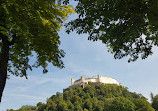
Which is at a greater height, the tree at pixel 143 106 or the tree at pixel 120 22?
the tree at pixel 120 22

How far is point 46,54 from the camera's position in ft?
33.3

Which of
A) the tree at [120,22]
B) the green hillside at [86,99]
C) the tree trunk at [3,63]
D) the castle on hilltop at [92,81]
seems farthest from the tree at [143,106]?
the castle on hilltop at [92,81]

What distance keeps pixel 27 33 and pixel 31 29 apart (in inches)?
63.7

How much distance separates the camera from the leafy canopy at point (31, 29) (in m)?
7.12

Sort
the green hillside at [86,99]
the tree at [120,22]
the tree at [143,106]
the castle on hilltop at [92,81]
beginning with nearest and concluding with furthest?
1. the tree at [120,22]
2. the tree at [143,106]
3. the green hillside at [86,99]
4. the castle on hilltop at [92,81]

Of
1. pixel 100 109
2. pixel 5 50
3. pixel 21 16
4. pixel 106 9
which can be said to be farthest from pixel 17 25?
pixel 100 109

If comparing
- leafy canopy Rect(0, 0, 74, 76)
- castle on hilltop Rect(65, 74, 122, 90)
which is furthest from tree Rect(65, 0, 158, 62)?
castle on hilltop Rect(65, 74, 122, 90)

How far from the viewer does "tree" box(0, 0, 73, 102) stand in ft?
23.5

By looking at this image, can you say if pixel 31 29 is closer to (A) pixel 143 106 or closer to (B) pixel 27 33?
(B) pixel 27 33

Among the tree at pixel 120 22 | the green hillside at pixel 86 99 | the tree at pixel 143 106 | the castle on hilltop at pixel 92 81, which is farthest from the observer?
the castle on hilltop at pixel 92 81

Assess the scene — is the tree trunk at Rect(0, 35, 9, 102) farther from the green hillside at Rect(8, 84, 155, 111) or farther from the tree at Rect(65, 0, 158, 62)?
the green hillside at Rect(8, 84, 155, 111)

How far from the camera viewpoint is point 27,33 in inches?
284

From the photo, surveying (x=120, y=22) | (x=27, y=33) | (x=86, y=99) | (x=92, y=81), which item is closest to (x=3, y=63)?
(x=27, y=33)

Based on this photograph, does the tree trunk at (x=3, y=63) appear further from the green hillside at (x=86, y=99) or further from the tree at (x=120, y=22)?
the green hillside at (x=86, y=99)
